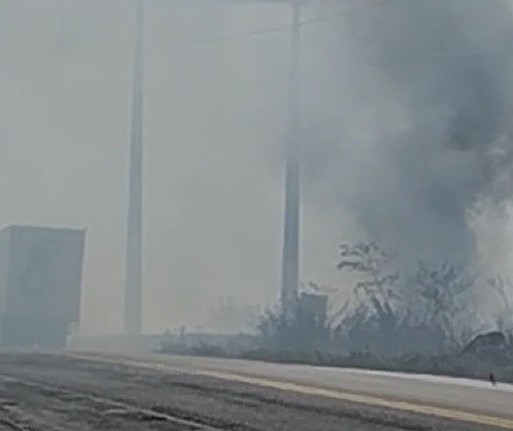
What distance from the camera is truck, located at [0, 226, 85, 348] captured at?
3509cm

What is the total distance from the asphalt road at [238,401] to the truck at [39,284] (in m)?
17.8

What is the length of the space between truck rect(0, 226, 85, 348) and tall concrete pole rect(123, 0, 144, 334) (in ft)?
5.85

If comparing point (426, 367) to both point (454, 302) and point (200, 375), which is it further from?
point (454, 302)

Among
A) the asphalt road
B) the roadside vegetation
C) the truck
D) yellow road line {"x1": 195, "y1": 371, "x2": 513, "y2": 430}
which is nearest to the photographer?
the asphalt road

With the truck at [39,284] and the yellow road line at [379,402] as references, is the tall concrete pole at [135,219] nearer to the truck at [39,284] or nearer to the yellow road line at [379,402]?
the truck at [39,284]

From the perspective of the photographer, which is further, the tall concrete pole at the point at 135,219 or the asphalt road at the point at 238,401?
the tall concrete pole at the point at 135,219

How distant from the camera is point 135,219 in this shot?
38.4m

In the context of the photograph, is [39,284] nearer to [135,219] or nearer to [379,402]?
[135,219]

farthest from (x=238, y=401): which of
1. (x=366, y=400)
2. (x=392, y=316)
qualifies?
(x=392, y=316)

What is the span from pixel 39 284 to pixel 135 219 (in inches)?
168

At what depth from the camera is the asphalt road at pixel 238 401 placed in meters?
9.28

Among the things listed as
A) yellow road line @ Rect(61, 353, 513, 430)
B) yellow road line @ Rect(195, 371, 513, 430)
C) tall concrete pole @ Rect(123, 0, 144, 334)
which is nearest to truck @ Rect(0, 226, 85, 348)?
tall concrete pole @ Rect(123, 0, 144, 334)

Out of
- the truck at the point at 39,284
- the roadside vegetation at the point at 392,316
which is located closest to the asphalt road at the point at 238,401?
the roadside vegetation at the point at 392,316

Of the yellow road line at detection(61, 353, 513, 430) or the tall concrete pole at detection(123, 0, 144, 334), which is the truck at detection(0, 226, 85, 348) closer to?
the tall concrete pole at detection(123, 0, 144, 334)
